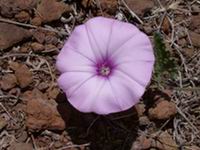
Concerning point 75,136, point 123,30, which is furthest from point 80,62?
point 75,136

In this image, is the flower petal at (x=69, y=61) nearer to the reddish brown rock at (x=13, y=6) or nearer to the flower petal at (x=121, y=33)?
the flower petal at (x=121, y=33)

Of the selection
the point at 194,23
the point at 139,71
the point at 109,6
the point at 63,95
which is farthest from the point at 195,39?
the point at 63,95

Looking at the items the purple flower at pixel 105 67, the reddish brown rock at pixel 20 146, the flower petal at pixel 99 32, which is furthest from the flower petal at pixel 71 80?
the reddish brown rock at pixel 20 146

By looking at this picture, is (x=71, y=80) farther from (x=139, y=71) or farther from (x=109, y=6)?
(x=109, y=6)

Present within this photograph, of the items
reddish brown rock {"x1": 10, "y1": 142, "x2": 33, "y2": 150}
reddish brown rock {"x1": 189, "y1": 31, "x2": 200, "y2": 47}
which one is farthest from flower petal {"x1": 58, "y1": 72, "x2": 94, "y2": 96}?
reddish brown rock {"x1": 189, "y1": 31, "x2": 200, "y2": 47}

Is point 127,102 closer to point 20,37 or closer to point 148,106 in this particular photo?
point 148,106

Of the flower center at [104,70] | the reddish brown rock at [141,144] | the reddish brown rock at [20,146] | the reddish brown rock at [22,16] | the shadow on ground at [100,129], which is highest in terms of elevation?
the reddish brown rock at [22,16]

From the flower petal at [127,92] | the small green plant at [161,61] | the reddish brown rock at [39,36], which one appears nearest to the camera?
the flower petal at [127,92]
